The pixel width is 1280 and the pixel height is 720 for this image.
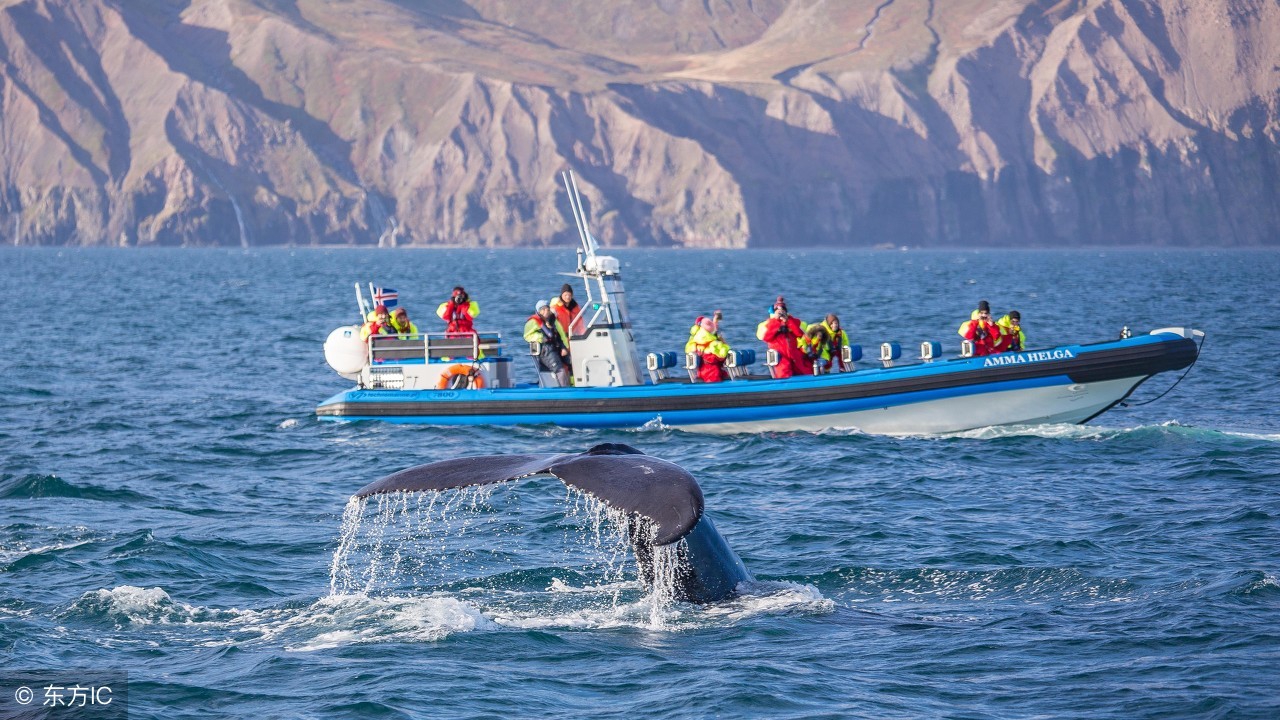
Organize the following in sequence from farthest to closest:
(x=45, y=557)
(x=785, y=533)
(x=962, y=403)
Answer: (x=962, y=403)
(x=785, y=533)
(x=45, y=557)

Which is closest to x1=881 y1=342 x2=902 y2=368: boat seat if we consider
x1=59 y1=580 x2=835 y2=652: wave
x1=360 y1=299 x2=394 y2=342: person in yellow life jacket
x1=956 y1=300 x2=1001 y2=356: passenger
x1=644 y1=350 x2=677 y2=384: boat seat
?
x1=956 y1=300 x2=1001 y2=356: passenger

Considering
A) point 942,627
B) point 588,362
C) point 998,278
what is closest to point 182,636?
point 942,627

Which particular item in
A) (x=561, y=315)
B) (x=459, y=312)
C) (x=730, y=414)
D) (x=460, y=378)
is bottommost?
(x=730, y=414)

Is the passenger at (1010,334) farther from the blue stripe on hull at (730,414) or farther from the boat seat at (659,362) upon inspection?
the boat seat at (659,362)

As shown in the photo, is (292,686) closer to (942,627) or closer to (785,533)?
(942,627)

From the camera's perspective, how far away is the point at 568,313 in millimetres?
24766

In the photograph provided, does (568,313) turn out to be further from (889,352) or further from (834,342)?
(889,352)

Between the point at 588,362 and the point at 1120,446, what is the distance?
842 cm

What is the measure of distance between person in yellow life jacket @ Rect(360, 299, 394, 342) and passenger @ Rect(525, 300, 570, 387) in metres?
2.62

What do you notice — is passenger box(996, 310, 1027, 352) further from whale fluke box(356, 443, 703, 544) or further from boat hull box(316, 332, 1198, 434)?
whale fluke box(356, 443, 703, 544)

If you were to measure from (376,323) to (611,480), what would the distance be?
53.8 feet

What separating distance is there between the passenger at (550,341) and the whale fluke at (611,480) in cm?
1346

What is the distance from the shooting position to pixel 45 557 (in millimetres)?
14406

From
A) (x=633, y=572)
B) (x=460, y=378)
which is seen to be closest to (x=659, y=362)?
(x=460, y=378)
